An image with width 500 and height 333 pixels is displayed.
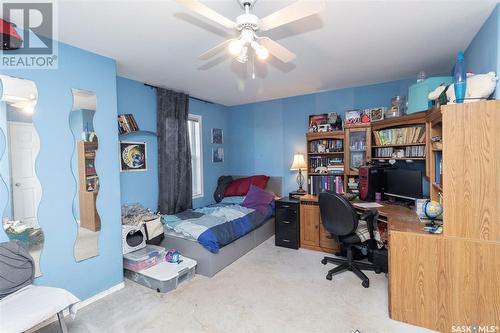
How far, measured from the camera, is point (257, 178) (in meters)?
4.46

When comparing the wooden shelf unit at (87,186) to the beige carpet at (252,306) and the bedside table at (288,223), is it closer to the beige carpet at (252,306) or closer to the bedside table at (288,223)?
the beige carpet at (252,306)

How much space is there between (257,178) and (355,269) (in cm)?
227

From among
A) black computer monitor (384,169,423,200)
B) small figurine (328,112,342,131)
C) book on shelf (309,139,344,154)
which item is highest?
small figurine (328,112,342,131)

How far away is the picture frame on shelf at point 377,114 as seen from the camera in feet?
10.9

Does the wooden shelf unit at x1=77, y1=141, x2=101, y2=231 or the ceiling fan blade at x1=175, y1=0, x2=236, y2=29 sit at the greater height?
the ceiling fan blade at x1=175, y1=0, x2=236, y2=29

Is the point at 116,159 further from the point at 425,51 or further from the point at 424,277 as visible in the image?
the point at 425,51

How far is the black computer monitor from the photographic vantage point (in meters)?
2.76

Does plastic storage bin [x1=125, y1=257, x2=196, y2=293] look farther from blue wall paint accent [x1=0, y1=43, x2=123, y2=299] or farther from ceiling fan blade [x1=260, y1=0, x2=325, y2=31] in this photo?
ceiling fan blade [x1=260, y1=0, x2=325, y2=31]

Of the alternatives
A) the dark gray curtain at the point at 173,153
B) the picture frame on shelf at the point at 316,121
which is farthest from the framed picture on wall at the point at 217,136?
the picture frame on shelf at the point at 316,121

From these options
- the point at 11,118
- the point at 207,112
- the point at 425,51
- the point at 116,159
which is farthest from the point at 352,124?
the point at 11,118

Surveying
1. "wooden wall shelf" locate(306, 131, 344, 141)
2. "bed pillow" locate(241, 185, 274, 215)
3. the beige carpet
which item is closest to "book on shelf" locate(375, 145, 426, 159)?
"wooden wall shelf" locate(306, 131, 344, 141)

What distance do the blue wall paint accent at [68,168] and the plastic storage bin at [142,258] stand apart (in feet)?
0.51

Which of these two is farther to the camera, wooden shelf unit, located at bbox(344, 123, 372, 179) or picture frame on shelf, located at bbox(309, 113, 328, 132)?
picture frame on shelf, located at bbox(309, 113, 328, 132)

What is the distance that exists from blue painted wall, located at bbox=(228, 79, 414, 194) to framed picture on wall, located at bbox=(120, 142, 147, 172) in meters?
1.99
